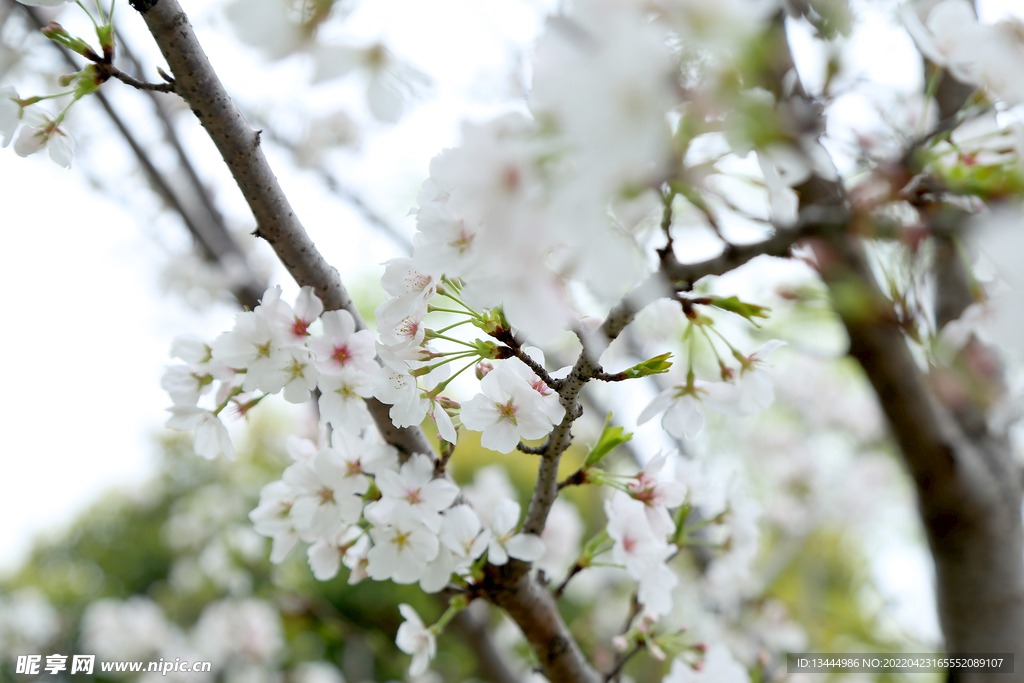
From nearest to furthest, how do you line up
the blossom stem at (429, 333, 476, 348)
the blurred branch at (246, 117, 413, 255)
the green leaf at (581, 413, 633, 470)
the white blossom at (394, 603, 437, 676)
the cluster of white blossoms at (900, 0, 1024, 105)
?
the cluster of white blossoms at (900, 0, 1024, 105) < the blossom stem at (429, 333, 476, 348) < the green leaf at (581, 413, 633, 470) < the white blossom at (394, 603, 437, 676) < the blurred branch at (246, 117, 413, 255)

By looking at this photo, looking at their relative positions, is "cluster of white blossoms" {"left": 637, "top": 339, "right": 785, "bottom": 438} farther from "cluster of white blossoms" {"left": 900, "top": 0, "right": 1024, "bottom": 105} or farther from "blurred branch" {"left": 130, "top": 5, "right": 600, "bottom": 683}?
"cluster of white blossoms" {"left": 900, "top": 0, "right": 1024, "bottom": 105}

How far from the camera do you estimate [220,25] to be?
0.42 meters

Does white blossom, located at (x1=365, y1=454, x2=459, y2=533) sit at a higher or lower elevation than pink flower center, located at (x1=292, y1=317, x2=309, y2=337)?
lower

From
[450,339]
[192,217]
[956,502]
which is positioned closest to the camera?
[450,339]

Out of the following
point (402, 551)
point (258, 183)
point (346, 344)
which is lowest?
point (402, 551)

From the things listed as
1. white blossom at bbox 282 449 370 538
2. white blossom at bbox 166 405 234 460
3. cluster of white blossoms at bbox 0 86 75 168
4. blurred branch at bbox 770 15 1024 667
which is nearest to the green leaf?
white blossom at bbox 282 449 370 538

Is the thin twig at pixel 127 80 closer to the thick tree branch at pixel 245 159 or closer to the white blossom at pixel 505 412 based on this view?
the thick tree branch at pixel 245 159

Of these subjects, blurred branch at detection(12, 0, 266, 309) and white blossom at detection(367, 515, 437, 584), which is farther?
blurred branch at detection(12, 0, 266, 309)

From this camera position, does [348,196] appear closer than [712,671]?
No

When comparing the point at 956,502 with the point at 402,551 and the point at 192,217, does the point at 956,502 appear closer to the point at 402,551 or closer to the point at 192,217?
the point at 402,551

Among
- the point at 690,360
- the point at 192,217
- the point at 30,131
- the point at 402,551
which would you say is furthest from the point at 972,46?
the point at 192,217

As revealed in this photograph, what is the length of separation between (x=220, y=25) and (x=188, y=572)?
420 cm

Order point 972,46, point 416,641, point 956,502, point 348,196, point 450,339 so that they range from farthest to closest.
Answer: point 348,196 → point 956,502 → point 416,641 → point 450,339 → point 972,46

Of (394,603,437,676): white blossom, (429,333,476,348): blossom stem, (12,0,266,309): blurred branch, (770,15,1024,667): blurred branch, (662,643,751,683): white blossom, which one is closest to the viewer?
(429,333,476,348): blossom stem
